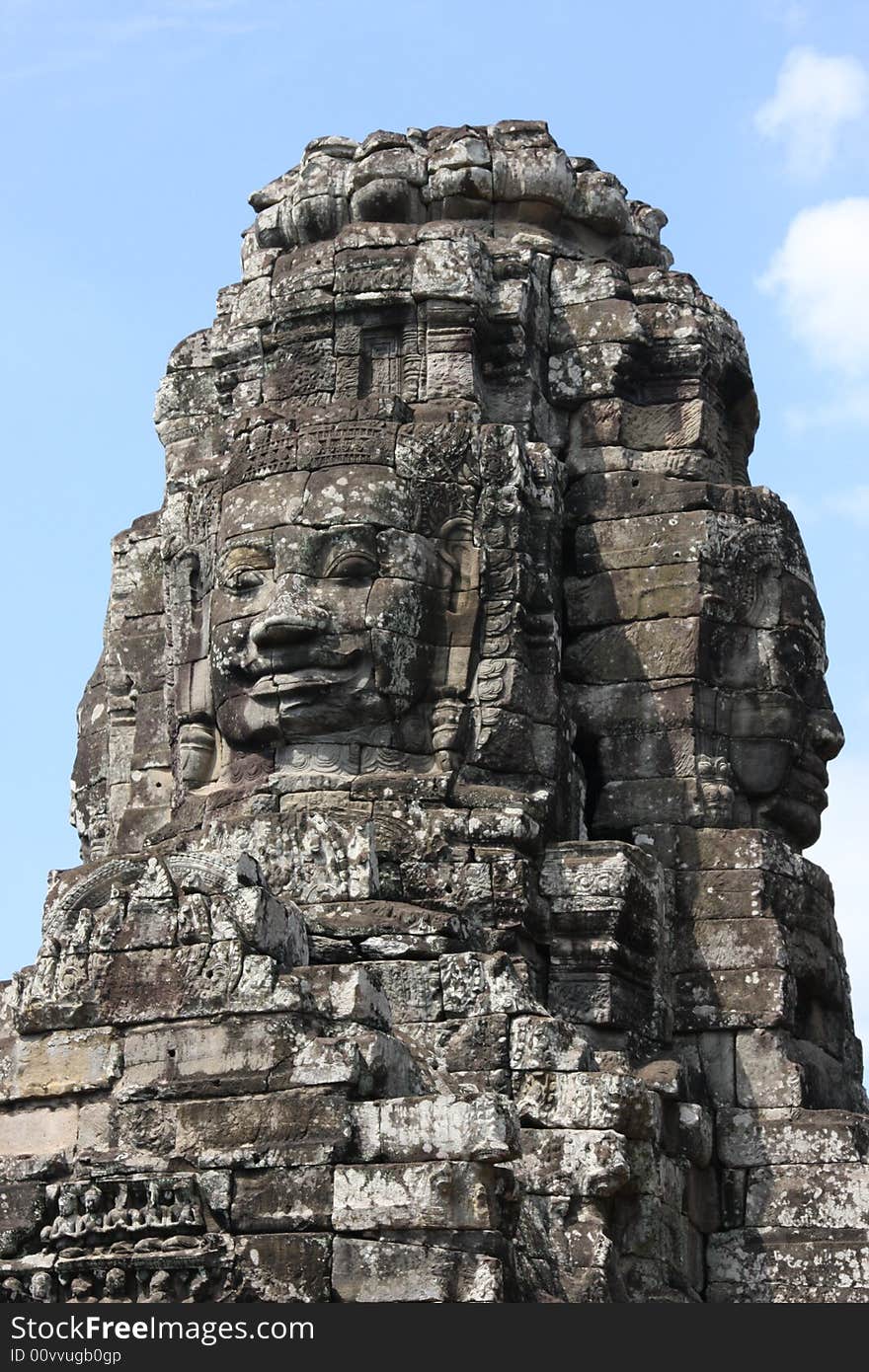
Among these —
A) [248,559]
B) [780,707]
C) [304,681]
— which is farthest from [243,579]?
[780,707]

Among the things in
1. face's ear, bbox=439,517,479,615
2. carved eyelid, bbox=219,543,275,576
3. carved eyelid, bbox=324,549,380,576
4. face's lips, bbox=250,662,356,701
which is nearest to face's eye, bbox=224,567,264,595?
carved eyelid, bbox=219,543,275,576

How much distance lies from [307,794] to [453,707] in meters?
1.15

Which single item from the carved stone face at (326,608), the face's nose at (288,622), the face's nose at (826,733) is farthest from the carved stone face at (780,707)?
the face's nose at (288,622)

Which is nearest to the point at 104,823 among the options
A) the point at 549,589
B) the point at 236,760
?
the point at 236,760

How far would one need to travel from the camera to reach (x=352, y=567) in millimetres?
19031

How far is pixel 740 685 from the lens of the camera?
65.8ft

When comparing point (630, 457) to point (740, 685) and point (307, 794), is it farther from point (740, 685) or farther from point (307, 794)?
point (307, 794)

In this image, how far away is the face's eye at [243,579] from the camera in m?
19.2

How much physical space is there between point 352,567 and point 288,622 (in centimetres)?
62

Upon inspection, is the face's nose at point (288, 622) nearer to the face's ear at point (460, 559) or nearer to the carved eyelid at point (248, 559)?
the carved eyelid at point (248, 559)

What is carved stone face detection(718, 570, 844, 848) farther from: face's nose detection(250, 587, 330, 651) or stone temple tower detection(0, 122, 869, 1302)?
face's nose detection(250, 587, 330, 651)

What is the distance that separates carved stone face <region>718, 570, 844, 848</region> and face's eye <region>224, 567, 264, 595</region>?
321 centimetres

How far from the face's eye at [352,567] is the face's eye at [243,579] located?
19.7 inches

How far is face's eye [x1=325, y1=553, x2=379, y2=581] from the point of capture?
19031 millimetres
